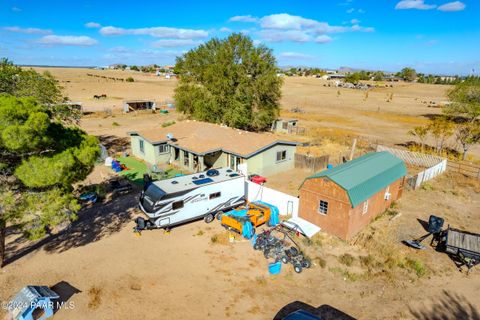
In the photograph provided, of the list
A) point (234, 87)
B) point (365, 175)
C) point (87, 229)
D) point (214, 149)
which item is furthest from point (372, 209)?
point (234, 87)

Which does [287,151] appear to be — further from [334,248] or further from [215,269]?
[215,269]

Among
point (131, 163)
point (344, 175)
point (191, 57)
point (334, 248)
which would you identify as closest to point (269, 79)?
point (191, 57)

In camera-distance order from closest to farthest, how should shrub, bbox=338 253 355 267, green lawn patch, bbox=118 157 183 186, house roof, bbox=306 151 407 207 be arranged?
shrub, bbox=338 253 355 267 → house roof, bbox=306 151 407 207 → green lawn patch, bbox=118 157 183 186

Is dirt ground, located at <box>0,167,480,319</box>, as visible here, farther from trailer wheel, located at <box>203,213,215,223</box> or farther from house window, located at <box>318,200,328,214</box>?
house window, located at <box>318,200,328,214</box>

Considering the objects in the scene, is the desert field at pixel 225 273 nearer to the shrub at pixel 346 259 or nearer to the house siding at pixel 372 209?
the shrub at pixel 346 259

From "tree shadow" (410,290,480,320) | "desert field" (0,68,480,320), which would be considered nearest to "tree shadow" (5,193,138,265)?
"desert field" (0,68,480,320)

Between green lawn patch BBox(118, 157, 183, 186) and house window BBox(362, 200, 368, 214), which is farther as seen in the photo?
green lawn patch BBox(118, 157, 183, 186)

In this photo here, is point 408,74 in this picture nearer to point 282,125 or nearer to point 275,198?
point 282,125
